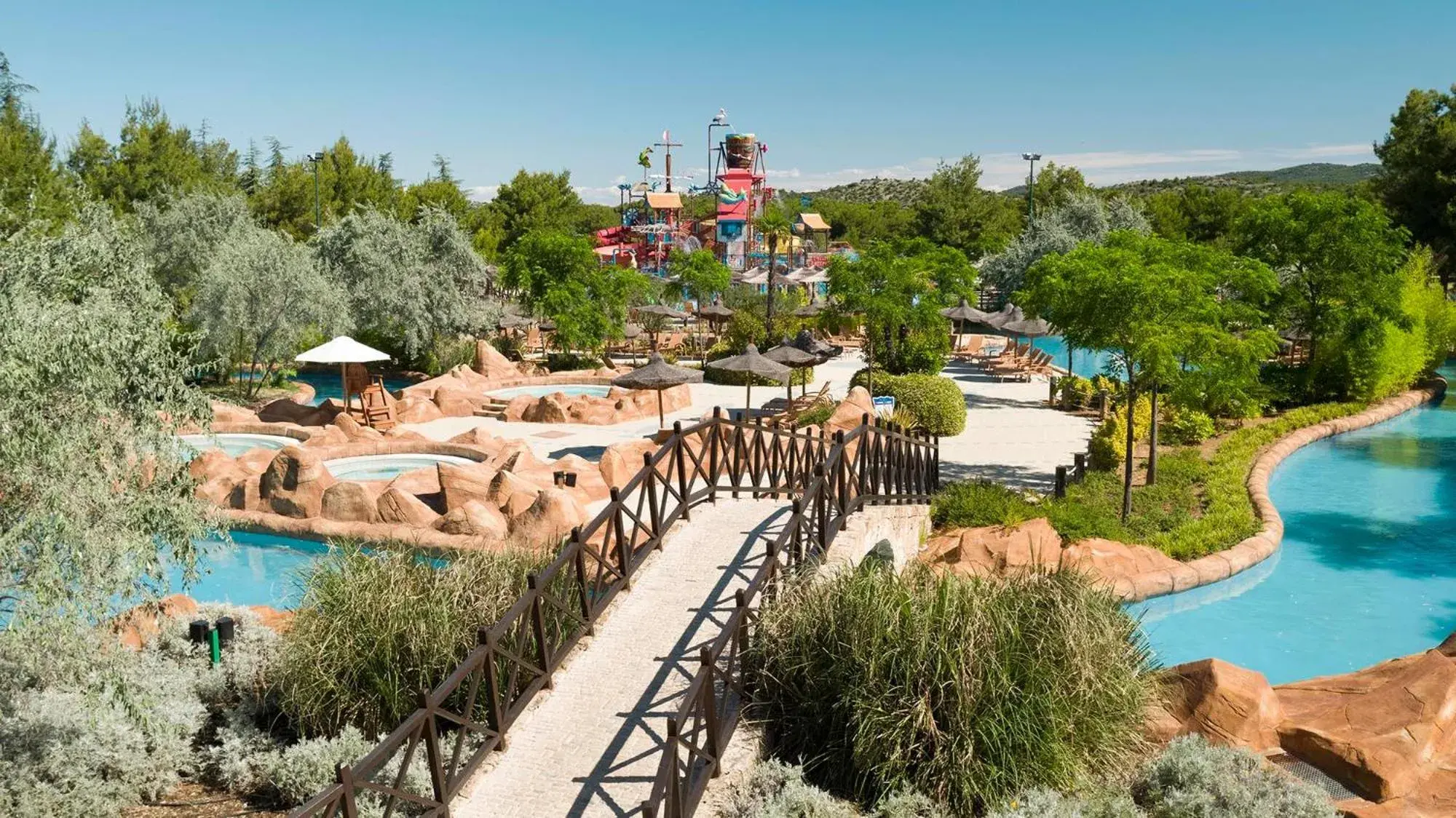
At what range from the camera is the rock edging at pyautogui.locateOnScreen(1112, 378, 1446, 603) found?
13.7m

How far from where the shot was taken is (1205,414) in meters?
23.0

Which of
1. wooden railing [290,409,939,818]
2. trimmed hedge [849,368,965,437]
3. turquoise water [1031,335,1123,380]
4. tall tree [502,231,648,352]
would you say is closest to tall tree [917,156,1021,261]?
turquoise water [1031,335,1123,380]

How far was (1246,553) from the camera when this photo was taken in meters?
14.9

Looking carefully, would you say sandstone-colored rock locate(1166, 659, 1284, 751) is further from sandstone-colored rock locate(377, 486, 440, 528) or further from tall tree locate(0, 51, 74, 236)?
tall tree locate(0, 51, 74, 236)

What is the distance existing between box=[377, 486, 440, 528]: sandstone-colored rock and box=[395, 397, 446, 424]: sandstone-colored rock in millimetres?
9632

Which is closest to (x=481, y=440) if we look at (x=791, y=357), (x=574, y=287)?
(x=791, y=357)

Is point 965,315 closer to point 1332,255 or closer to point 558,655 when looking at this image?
point 1332,255

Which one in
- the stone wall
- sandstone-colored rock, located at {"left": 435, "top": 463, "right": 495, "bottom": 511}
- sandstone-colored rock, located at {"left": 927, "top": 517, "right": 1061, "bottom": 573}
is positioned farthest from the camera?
sandstone-colored rock, located at {"left": 435, "top": 463, "right": 495, "bottom": 511}

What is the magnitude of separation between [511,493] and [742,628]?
867cm

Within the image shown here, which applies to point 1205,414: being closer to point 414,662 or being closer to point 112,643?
point 414,662

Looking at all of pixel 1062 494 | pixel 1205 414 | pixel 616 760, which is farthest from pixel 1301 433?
pixel 616 760

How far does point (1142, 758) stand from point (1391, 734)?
192cm

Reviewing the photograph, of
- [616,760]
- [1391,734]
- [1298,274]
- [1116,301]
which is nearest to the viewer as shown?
[616,760]

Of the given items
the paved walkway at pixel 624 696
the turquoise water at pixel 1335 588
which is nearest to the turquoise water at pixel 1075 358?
the turquoise water at pixel 1335 588
